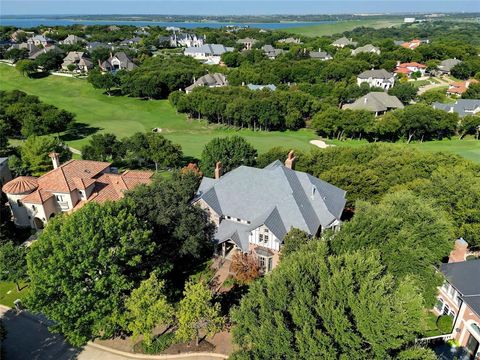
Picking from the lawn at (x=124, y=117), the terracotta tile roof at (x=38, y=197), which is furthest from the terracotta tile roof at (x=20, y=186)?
the lawn at (x=124, y=117)

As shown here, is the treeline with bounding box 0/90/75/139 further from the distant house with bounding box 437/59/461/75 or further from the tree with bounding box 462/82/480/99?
the distant house with bounding box 437/59/461/75

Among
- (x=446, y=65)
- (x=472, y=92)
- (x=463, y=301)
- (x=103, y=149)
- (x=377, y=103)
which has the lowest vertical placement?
(x=377, y=103)

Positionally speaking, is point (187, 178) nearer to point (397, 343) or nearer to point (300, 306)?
point (300, 306)

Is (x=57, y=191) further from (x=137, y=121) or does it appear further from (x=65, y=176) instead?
(x=137, y=121)

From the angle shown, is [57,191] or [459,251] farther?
[57,191]

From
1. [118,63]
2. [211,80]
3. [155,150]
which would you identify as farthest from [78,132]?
[118,63]
